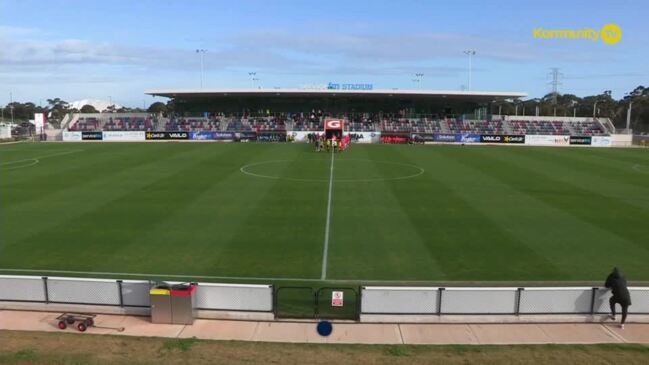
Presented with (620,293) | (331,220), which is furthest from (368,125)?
(620,293)

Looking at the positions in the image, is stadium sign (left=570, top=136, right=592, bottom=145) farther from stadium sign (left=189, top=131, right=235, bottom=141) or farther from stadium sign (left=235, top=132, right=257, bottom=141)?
stadium sign (left=189, top=131, right=235, bottom=141)

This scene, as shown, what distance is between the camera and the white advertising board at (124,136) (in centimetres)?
6844

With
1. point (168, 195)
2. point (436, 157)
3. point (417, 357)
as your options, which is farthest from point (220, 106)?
point (417, 357)

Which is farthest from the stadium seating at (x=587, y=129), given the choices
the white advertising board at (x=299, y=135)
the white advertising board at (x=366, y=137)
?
the white advertising board at (x=299, y=135)

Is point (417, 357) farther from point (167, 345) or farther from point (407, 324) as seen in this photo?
point (167, 345)

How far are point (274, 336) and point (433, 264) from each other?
7.08 meters

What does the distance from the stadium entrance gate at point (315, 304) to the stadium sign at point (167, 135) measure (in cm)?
5699

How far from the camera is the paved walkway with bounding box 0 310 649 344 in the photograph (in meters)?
11.7

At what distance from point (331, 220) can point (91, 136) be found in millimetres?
55313

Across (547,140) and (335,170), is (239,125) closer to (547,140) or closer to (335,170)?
(335,170)

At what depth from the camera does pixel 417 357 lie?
34.0ft

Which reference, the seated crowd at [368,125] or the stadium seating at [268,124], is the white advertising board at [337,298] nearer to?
the seated crowd at [368,125]

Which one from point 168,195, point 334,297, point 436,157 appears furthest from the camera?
point 436,157

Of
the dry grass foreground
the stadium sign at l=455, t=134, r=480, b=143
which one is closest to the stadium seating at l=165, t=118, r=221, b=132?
the stadium sign at l=455, t=134, r=480, b=143
